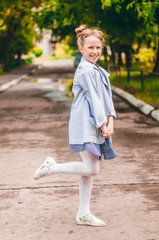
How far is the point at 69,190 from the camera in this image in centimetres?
534

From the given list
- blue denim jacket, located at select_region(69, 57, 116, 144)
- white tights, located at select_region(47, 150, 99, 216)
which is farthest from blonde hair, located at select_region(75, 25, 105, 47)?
white tights, located at select_region(47, 150, 99, 216)

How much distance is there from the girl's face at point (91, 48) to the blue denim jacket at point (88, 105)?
54 millimetres

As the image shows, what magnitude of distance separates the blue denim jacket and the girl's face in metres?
0.05

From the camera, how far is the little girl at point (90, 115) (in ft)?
12.9


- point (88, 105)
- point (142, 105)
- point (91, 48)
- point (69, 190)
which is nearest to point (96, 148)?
point (88, 105)

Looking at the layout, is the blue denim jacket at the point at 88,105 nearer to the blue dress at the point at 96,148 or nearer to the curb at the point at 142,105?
the blue dress at the point at 96,148

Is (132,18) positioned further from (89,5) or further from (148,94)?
(148,94)

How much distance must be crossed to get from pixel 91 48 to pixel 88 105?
493 millimetres

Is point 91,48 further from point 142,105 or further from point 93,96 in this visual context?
point 142,105

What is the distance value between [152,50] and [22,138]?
20.9 m

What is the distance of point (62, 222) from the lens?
14.0ft

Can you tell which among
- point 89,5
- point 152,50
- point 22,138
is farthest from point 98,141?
point 152,50

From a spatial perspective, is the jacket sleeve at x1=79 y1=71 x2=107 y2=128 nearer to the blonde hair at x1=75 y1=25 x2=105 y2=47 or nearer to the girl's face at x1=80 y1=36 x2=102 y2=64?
the girl's face at x1=80 y1=36 x2=102 y2=64

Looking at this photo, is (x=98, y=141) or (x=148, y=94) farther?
(x=148, y=94)
